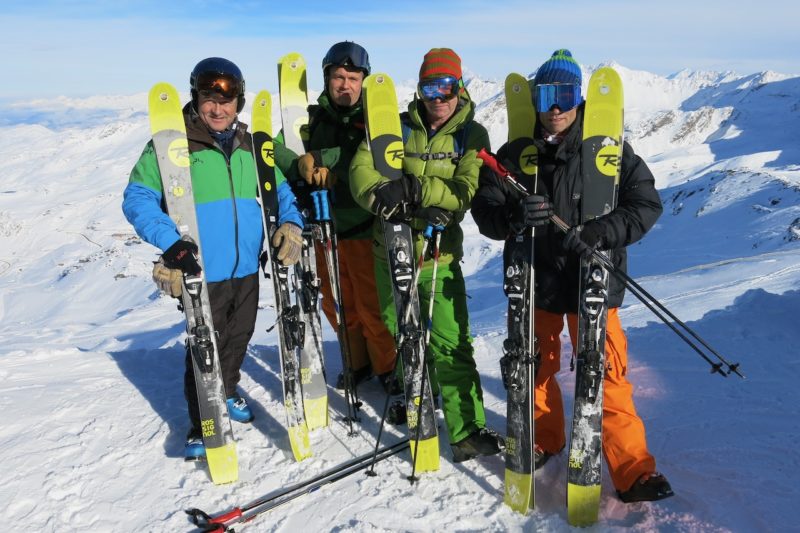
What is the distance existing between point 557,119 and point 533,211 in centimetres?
55

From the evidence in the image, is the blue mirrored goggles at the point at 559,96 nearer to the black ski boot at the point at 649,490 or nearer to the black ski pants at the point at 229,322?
the black ski boot at the point at 649,490

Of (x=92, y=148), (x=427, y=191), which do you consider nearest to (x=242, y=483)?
(x=427, y=191)

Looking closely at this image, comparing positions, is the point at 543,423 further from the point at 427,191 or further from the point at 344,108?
the point at 344,108

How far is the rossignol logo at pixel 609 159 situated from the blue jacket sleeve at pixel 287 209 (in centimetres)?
208

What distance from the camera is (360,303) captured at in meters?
4.85

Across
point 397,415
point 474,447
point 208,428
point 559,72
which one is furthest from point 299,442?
point 559,72

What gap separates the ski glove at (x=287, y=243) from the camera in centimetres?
398

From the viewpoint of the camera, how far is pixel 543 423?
3.78m

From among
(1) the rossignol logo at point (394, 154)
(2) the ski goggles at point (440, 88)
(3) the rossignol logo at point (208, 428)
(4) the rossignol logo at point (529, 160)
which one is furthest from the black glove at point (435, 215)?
(3) the rossignol logo at point (208, 428)

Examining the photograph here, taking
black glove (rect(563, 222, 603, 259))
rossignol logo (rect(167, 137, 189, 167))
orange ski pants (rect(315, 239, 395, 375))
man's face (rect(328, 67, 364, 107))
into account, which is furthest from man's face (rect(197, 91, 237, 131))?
black glove (rect(563, 222, 603, 259))

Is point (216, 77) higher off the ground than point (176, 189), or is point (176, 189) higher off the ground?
point (216, 77)

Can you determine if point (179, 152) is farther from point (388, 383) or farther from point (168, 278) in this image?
point (388, 383)

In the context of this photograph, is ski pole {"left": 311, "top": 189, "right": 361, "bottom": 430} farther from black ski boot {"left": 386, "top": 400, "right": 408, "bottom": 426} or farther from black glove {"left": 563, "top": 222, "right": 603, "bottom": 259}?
black glove {"left": 563, "top": 222, "right": 603, "bottom": 259}

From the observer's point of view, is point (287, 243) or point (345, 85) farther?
point (345, 85)
